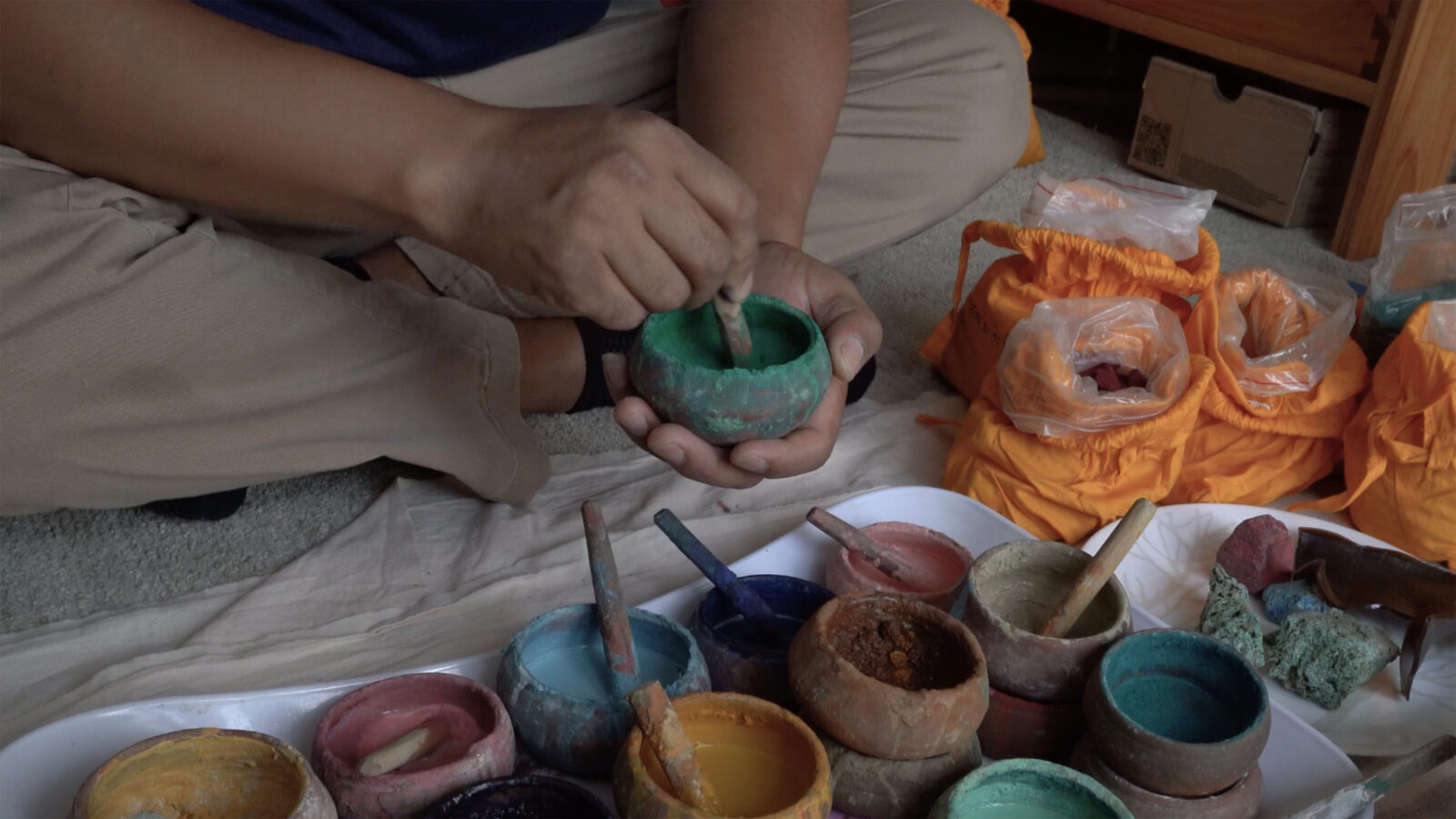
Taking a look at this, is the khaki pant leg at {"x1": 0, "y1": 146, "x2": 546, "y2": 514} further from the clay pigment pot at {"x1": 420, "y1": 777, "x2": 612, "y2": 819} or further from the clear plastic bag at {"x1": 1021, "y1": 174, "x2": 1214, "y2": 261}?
the clear plastic bag at {"x1": 1021, "y1": 174, "x2": 1214, "y2": 261}

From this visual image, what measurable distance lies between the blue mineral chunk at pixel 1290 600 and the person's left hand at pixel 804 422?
1.68 ft

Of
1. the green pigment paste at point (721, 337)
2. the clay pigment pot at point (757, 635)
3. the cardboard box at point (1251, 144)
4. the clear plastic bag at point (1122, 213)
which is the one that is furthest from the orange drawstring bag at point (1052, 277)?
the cardboard box at point (1251, 144)

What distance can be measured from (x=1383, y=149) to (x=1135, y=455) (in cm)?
110

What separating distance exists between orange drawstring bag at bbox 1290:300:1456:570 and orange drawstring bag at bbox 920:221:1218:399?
24 centimetres

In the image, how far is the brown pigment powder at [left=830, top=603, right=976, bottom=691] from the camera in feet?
2.97

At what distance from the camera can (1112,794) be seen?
0.85 m

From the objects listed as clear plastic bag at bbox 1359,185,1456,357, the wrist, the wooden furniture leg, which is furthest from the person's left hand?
the wooden furniture leg

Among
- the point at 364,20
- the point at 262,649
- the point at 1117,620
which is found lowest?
the point at 262,649

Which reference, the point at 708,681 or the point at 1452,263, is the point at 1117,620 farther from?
the point at 1452,263

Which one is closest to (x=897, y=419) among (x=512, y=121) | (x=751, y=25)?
(x=751, y=25)

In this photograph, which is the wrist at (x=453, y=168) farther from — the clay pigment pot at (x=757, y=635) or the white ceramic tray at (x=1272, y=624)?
the white ceramic tray at (x=1272, y=624)

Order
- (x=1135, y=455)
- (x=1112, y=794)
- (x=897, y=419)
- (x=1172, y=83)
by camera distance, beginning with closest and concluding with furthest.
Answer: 1. (x=1112, y=794)
2. (x=1135, y=455)
3. (x=897, y=419)
4. (x=1172, y=83)

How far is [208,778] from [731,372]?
493mm

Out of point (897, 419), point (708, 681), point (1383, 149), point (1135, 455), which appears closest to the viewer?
point (708, 681)
